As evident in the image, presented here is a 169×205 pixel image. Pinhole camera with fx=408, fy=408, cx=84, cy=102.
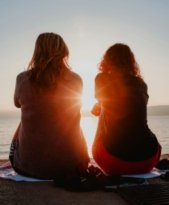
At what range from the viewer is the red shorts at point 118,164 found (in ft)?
17.3

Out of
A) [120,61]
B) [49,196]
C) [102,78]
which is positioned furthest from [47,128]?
[120,61]

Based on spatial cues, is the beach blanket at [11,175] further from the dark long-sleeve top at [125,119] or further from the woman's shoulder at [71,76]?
the woman's shoulder at [71,76]

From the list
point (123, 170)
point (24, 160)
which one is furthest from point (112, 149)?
point (24, 160)

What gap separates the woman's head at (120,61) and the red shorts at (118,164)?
102 cm

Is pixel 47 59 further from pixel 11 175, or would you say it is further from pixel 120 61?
pixel 11 175

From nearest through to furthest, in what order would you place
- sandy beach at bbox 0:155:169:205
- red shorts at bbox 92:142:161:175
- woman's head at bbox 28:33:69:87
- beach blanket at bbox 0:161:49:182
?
sandy beach at bbox 0:155:169:205
woman's head at bbox 28:33:69:87
beach blanket at bbox 0:161:49:182
red shorts at bbox 92:142:161:175

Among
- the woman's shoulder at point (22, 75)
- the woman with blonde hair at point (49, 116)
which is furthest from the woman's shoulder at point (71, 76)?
the woman's shoulder at point (22, 75)

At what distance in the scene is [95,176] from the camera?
491cm

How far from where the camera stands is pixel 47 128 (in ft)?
17.0

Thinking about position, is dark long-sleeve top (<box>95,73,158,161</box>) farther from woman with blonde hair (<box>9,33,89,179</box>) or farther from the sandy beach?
the sandy beach

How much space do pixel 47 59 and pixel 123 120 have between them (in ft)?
4.17

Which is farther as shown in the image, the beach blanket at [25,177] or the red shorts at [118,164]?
the red shorts at [118,164]

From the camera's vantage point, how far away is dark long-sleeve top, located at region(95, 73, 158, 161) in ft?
17.4

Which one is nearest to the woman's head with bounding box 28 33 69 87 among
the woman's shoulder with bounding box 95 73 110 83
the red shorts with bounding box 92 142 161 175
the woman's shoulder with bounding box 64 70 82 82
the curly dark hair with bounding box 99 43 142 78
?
the woman's shoulder with bounding box 64 70 82 82
